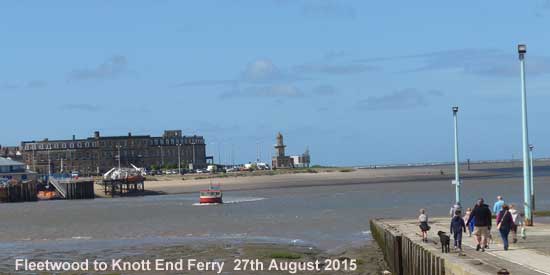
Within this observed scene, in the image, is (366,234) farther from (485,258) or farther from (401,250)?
(485,258)

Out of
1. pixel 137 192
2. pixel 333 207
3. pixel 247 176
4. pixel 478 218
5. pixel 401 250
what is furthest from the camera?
pixel 247 176

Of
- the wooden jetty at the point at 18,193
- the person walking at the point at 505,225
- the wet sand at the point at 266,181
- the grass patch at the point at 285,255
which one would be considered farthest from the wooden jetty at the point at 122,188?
the person walking at the point at 505,225

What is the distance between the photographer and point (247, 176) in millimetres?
193875

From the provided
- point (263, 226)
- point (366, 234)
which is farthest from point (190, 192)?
point (366, 234)

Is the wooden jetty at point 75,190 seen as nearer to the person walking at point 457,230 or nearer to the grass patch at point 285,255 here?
the grass patch at point 285,255

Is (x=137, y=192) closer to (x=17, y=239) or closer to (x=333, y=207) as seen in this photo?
(x=333, y=207)

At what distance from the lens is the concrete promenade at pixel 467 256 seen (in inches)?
885

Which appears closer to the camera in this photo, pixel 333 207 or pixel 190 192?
pixel 333 207

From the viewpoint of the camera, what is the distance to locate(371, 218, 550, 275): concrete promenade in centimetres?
2248

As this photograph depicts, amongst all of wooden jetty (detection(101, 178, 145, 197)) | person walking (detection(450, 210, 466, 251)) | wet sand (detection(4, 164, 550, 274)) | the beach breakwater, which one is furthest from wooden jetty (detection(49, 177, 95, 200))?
person walking (detection(450, 210, 466, 251))

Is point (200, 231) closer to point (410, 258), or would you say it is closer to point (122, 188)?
point (410, 258)

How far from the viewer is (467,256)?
1000 inches

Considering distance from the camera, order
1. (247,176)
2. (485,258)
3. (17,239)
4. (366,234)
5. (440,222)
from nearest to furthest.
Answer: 1. (485,258)
2. (440,222)
3. (366,234)
4. (17,239)
5. (247,176)

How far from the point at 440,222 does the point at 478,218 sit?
52.1 feet
